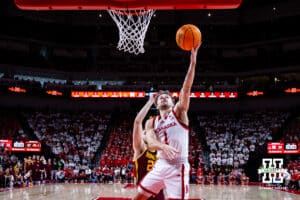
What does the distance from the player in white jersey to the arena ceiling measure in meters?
25.4

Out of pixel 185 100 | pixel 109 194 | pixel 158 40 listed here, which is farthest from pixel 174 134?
pixel 158 40

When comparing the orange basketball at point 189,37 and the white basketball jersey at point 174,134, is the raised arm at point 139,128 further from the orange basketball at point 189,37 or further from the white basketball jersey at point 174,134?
the orange basketball at point 189,37

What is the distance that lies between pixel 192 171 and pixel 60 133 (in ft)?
32.0

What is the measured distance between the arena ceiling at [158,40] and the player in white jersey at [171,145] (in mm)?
25449

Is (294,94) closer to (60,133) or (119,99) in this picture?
(119,99)

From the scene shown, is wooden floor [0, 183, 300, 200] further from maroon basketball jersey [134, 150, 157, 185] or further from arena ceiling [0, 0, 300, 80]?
→ arena ceiling [0, 0, 300, 80]

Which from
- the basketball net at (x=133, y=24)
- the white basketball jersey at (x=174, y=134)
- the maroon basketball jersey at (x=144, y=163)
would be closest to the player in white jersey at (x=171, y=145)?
the white basketball jersey at (x=174, y=134)

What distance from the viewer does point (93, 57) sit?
103ft

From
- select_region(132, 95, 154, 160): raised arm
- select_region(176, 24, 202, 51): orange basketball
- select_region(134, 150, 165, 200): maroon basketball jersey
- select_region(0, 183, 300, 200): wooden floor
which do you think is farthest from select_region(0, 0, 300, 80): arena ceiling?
select_region(132, 95, 154, 160): raised arm

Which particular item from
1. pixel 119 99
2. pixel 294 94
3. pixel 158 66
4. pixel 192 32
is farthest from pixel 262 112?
pixel 192 32

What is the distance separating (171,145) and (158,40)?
88.3ft

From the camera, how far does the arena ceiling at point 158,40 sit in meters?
29.0

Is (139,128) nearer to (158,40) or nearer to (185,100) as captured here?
(185,100)

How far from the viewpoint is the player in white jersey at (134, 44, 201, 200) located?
428 centimetres
